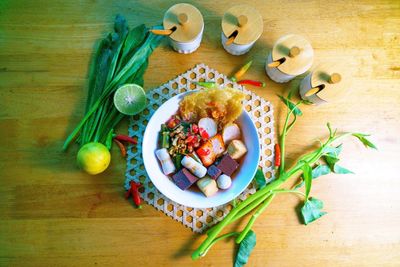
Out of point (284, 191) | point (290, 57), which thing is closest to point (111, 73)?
point (290, 57)

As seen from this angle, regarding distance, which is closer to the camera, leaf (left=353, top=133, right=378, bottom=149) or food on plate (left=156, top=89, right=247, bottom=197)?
food on plate (left=156, top=89, right=247, bottom=197)

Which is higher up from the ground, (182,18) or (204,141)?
(182,18)

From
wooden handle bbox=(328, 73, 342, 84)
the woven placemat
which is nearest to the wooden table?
the woven placemat

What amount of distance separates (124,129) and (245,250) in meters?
0.56

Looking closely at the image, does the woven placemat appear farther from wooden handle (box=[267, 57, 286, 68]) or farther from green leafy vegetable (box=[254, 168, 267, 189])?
wooden handle (box=[267, 57, 286, 68])

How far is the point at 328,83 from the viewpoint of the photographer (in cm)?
98

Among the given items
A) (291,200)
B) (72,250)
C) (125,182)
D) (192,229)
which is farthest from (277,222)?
(72,250)

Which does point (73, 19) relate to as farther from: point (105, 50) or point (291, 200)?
point (291, 200)

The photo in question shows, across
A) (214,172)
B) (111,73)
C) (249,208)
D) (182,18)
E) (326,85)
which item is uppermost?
(182,18)

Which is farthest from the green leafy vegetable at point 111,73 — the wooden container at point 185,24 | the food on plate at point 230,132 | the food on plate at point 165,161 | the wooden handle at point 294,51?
the wooden handle at point 294,51

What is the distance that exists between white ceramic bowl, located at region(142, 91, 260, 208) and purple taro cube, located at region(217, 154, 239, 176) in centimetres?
2

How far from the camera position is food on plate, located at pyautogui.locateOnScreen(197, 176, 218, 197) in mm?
917

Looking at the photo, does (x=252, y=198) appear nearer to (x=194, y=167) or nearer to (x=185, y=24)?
(x=194, y=167)

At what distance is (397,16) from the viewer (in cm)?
114
